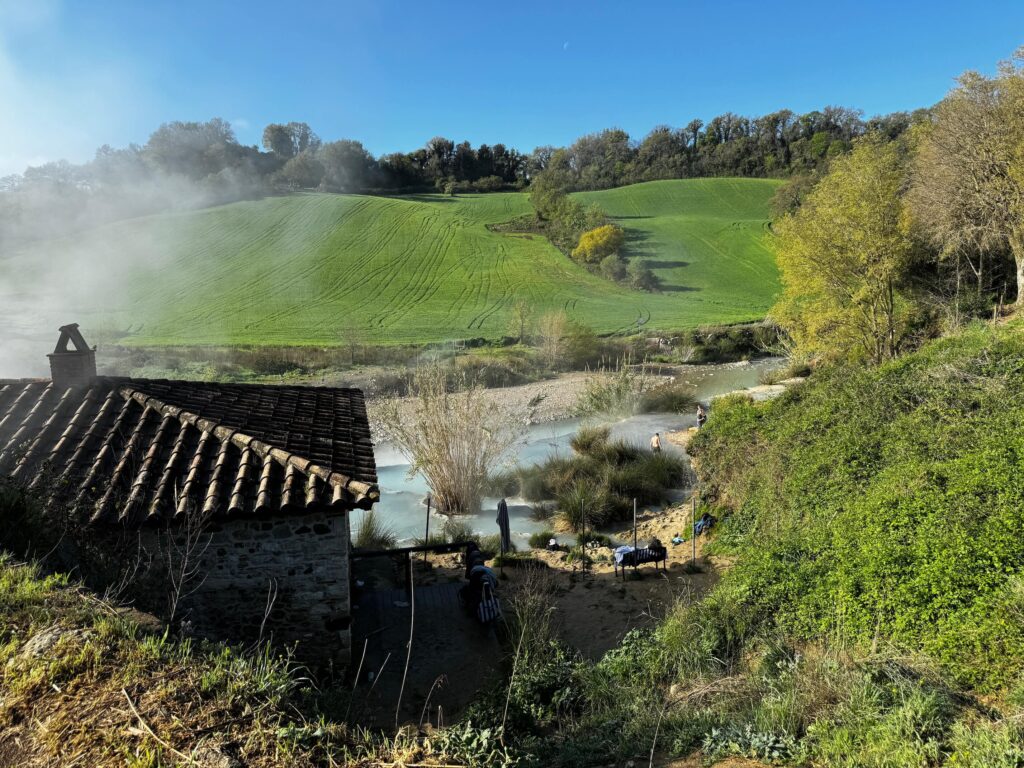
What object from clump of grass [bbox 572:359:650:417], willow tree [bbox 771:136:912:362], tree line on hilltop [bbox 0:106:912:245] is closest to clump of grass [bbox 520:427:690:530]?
clump of grass [bbox 572:359:650:417]

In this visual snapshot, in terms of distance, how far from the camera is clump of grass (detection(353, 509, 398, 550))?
12.3 m

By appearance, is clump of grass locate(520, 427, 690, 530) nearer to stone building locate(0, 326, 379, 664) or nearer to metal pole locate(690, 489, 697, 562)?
metal pole locate(690, 489, 697, 562)

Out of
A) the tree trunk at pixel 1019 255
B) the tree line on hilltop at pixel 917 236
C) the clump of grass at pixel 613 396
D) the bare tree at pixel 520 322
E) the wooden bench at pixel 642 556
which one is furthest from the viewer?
the bare tree at pixel 520 322

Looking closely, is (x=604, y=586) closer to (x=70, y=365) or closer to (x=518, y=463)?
(x=518, y=463)

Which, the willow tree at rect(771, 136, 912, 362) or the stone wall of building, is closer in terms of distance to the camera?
the stone wall of building

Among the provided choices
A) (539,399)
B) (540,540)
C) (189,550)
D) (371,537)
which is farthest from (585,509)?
(539,399)

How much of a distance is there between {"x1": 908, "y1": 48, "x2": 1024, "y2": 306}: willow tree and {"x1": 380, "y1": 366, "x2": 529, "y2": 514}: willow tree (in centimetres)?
1952

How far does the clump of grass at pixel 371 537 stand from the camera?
12.3m

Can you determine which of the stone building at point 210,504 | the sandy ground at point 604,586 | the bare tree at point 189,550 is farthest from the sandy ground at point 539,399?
the bare tree at point 189,550

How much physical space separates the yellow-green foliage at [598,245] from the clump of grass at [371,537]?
5061 cm

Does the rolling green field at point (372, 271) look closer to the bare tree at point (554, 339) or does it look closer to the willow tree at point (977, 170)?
the bare tree at point (554, 339)

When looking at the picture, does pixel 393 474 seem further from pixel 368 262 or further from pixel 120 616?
pixel 368 262

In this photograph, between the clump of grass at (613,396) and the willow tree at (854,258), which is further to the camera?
the clump of grass at (613,396)

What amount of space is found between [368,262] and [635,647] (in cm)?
5466
